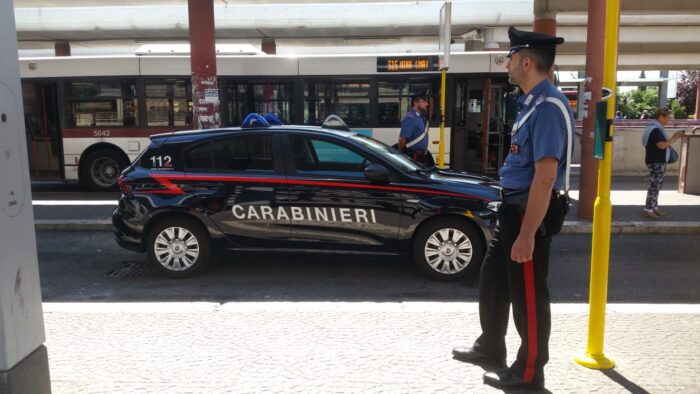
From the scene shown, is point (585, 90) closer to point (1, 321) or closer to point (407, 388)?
point (407, 388)

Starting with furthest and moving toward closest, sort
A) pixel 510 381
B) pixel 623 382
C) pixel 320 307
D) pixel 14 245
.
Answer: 1. pixel 320 307
2. pixel 623 382
3. pixel 510 381
4. pixel 14 245

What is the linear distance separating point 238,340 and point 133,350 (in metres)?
0.73

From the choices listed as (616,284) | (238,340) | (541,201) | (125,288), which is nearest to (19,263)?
(238,340)

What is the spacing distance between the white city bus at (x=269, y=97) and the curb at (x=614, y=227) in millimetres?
3908

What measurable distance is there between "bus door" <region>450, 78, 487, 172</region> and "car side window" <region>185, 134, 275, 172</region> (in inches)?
265

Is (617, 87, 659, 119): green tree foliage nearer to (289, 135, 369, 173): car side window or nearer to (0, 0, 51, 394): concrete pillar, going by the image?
(289, 135, 369, 173): car side window

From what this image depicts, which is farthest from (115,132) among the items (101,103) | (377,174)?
(377,174)

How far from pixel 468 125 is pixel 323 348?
9204mm

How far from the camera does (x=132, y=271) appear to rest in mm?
6379

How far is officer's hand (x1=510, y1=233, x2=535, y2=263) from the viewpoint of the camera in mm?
3025

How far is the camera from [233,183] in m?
5.83

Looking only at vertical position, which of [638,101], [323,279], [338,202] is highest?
[638,101]

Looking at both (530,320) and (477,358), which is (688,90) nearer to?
(477,358)

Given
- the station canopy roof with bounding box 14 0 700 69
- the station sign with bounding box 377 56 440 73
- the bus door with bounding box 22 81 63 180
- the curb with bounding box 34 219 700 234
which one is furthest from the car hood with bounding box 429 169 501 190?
the station canopy roof with bounding box 14 0 700 69
